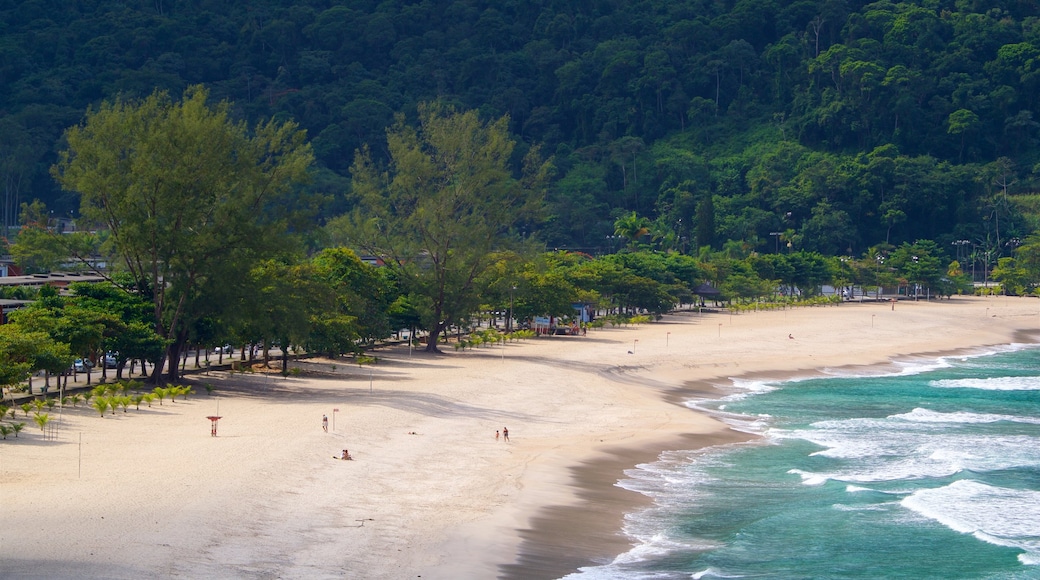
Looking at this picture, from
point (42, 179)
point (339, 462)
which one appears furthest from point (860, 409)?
point (42, 179)

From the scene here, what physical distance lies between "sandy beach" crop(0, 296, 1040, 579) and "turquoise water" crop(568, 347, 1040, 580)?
5.01ft

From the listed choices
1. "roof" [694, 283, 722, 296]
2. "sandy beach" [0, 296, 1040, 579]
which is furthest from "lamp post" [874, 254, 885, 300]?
"sandy beach" [0, 296, 1040, 579]

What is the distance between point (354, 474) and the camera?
3027cm

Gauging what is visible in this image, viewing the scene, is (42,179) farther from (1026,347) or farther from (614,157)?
(1026,347)

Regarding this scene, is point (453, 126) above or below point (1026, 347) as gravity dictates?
above

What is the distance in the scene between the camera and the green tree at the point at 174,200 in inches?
1741

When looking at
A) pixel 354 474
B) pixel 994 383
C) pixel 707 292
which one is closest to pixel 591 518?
pixel 354 474

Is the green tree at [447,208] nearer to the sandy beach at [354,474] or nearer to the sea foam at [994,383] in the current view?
the sandy beach at [354,474]

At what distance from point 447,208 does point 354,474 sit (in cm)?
3439

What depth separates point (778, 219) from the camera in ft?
535


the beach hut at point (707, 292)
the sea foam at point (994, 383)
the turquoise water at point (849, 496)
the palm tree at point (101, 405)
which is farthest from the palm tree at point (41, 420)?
the beach hut at point (707, 292)

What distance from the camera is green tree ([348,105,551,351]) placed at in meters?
63.4

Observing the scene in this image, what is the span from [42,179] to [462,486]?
154 meters

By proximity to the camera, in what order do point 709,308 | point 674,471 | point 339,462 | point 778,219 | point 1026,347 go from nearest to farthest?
point 339,462 → point 674,471 → point 1026,347 → point 709,308 → point 778,219
